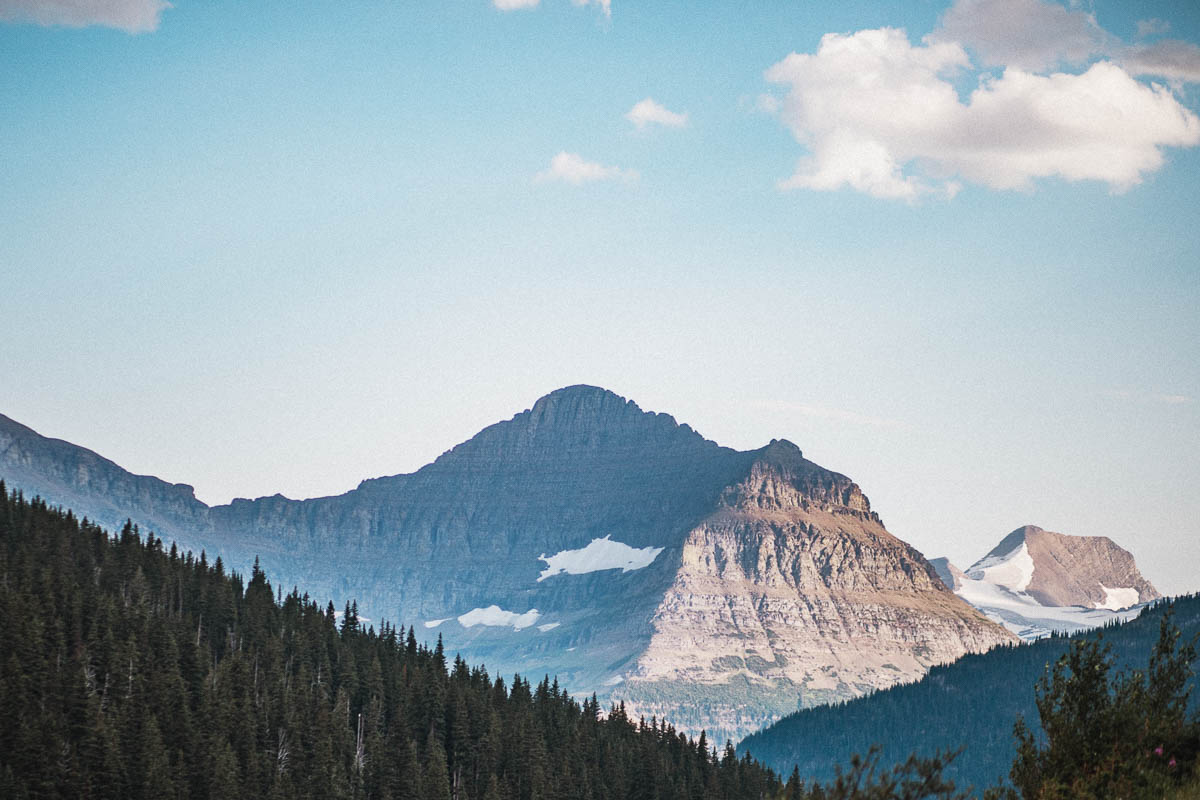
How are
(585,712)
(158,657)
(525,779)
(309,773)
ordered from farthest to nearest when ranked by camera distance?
(585,712), (525,779), (158,657), (309,773)

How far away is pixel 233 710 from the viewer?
132m

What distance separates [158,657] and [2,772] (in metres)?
36.9

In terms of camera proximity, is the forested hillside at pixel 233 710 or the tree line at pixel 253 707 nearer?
the tree line at pixel 253 707

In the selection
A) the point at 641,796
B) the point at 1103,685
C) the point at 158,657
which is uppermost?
the point at 1103,685

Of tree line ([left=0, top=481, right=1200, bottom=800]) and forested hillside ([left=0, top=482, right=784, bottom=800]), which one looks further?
forested hillside ([left=0, top=482, right=784, bottom=800])

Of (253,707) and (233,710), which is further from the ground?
(233,710)

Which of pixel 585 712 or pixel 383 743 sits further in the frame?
pixel 585 712

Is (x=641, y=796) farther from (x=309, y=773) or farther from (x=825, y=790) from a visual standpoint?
(x=825, y=790)

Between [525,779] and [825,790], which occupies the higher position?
[825,790]

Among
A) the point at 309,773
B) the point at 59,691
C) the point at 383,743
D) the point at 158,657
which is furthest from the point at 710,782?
the point at 59,691

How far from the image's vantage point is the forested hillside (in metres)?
115

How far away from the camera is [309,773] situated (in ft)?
438

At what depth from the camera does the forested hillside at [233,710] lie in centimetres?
11469

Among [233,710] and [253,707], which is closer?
[233,710]
